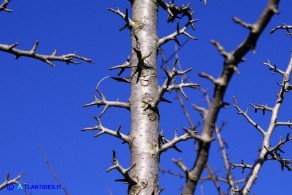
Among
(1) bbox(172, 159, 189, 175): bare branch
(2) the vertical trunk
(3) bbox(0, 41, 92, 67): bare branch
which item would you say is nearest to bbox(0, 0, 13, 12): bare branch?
(3) bbox(0, 41, 92, 67): bare branch

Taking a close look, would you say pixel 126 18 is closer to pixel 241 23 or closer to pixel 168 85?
pixel 168 85

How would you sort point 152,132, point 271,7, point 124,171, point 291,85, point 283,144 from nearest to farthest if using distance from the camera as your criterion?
point 271,7
point 124,171
point 152,132
point 283,144
point 291,85

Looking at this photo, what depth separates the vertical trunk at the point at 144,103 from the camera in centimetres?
430

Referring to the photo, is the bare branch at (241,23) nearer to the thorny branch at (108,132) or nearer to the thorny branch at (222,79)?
the thorny branch at (222,79)

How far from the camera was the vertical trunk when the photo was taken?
14.1 feet

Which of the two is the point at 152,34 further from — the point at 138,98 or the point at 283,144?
the point at 283,144

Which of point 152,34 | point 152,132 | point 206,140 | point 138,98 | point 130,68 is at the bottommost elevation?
point 206,140

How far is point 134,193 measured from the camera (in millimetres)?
4219

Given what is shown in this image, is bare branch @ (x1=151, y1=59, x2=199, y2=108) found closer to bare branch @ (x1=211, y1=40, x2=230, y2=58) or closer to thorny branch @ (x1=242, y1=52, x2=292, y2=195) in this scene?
thorny branch @ (x1=242, y1=52, x2=292, y2=195)

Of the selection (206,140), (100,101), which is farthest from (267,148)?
(206,140)

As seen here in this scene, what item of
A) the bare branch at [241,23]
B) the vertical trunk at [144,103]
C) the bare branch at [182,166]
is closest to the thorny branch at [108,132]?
the vertical trunk at [144,103]

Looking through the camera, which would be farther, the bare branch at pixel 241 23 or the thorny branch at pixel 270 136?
the thorny branch at pixel 270 136

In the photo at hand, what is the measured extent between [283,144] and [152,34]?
191 cm

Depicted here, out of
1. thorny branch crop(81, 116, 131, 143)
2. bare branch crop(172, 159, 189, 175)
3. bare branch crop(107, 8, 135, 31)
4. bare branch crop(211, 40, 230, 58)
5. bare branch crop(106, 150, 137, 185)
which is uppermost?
bare branch crop(107, 8, 135, 31)
